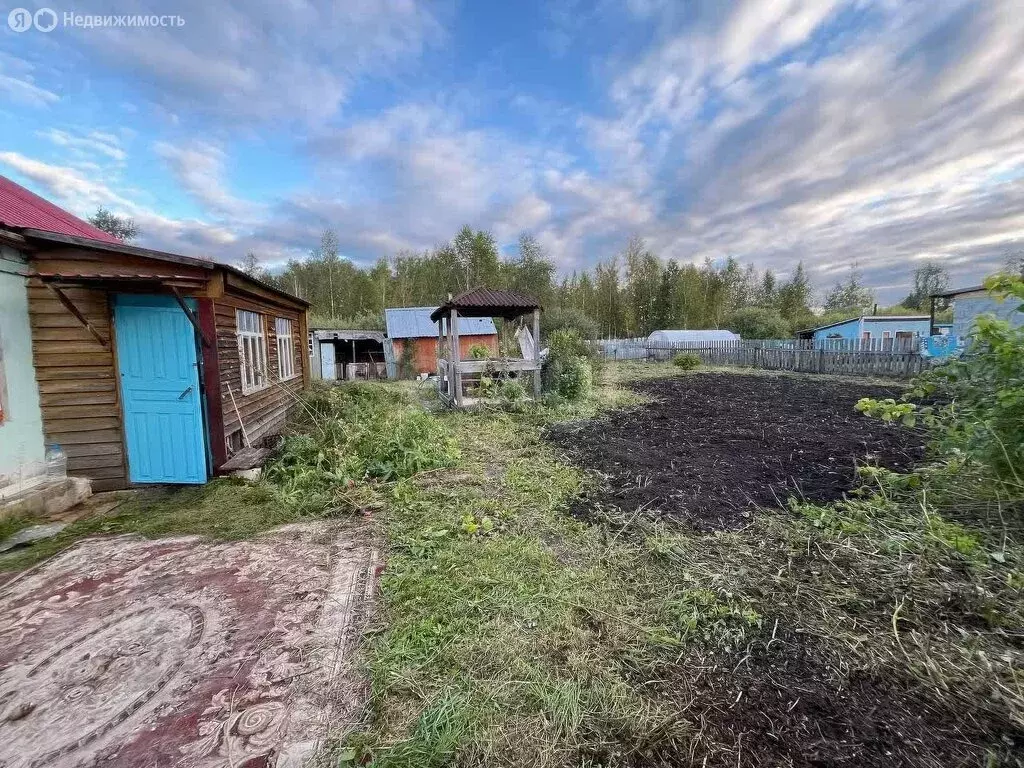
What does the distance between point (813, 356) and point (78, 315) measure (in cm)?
2289

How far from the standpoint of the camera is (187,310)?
4590 millimetres

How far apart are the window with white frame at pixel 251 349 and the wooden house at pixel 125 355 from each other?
863mm

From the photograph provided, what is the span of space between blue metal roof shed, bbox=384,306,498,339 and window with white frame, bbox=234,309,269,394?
13407 mm

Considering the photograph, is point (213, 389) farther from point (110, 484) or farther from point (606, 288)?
point (606, 288)

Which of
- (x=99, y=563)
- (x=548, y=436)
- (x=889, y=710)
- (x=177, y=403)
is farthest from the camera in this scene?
(x=548, y=436)

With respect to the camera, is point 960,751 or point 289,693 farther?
point 289,693

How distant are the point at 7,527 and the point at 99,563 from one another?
1.31 metres

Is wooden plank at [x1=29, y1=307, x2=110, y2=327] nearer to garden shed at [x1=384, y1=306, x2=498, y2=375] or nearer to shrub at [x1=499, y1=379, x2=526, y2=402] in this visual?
shrub at [x1=499, y1=379, x2=526, y2=402]

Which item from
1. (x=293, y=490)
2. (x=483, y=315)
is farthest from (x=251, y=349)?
(x=483, y=315)

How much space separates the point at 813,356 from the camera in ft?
61.0

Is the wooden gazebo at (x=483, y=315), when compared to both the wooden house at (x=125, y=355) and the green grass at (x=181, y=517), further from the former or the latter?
the green grass at (x=181, y=517)

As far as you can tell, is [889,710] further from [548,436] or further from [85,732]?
[548,436]

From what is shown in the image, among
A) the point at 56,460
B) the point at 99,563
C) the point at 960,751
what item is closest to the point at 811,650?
the point at 960,751

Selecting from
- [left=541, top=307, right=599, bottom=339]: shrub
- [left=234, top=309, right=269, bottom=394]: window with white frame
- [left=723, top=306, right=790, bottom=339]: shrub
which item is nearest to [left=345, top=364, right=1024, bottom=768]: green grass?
[left=234, top=309, right=269, bottom=394]: window with white frame
